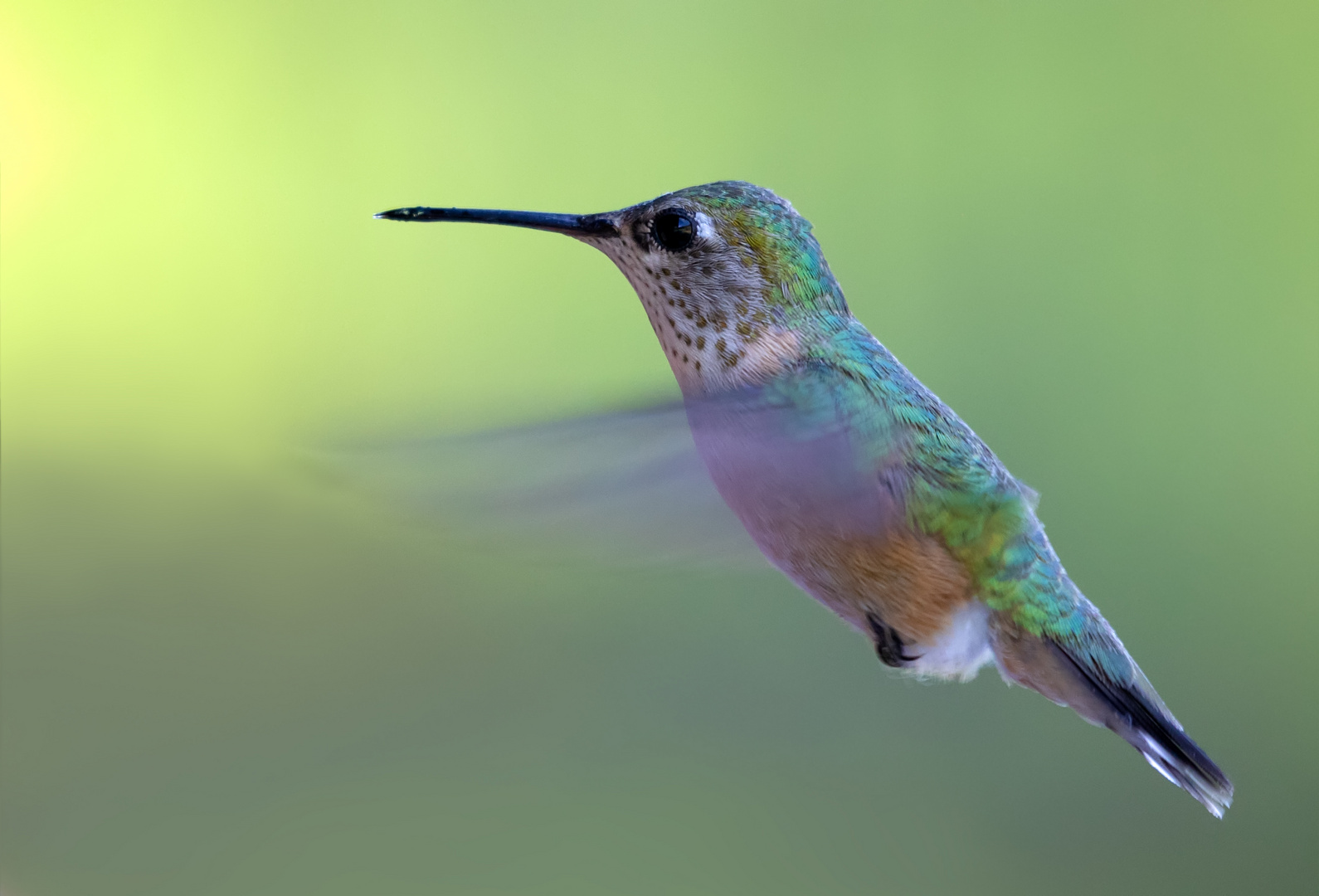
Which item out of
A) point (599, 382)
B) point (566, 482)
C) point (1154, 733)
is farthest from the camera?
point (599, 382)

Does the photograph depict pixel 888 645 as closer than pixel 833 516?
No

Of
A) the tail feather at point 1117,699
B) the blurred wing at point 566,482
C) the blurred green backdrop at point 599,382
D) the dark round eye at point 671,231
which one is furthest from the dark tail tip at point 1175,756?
the blurred green backdrop at point 599,382

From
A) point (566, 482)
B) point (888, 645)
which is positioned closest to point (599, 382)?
point (888, 645)

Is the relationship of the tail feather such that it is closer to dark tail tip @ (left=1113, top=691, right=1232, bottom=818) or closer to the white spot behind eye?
dark tail tip @ (left=1113, top=691, right=1232, bottom=818)

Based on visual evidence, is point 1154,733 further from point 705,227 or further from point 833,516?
point 705,227

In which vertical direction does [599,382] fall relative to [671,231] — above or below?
below

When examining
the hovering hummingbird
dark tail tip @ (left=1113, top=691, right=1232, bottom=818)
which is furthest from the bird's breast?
dark tail tip @ (left=1113, top=691, right=1232, bottom=818)

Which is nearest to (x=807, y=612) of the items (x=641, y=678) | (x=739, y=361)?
(x=641, y=678)
